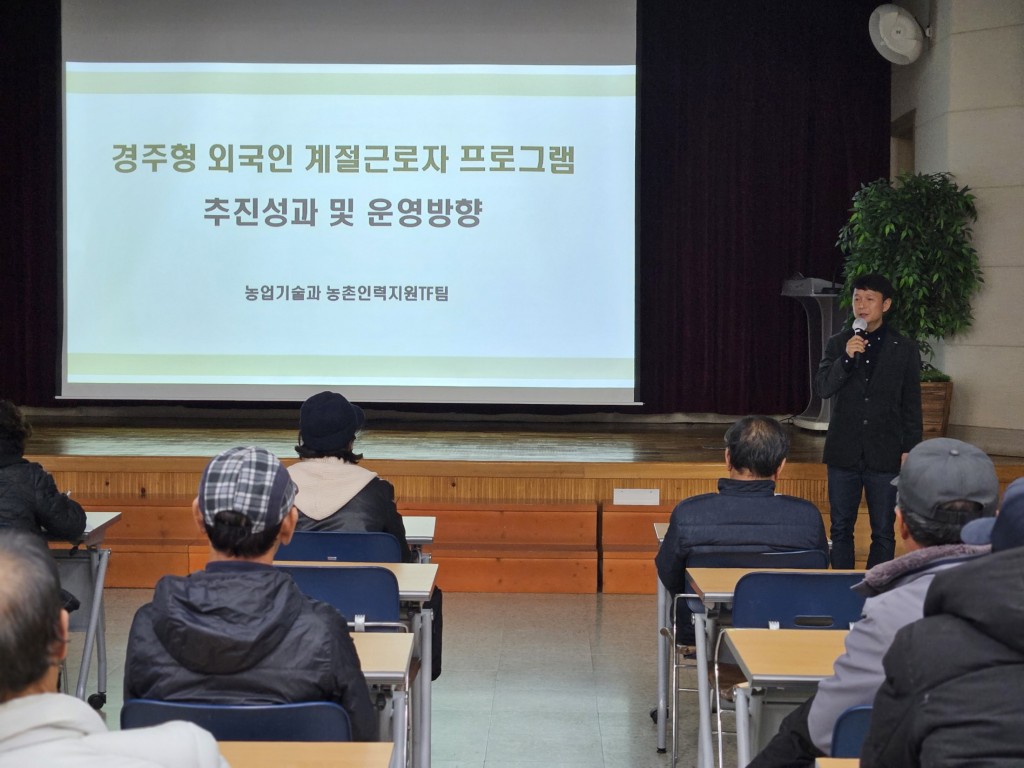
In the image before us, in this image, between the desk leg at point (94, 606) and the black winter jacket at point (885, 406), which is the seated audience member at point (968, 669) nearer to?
the desk leg at point (94, 606)

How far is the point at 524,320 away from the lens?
664cm

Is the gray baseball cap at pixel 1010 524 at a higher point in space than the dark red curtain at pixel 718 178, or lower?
lower

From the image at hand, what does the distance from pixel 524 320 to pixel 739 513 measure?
3696 mm

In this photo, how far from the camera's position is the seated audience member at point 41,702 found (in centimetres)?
112

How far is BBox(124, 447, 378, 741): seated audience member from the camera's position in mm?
1730

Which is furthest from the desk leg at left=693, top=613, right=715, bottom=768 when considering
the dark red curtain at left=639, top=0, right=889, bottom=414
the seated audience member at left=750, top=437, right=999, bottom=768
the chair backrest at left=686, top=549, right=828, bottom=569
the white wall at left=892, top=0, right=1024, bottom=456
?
the dark red curtain at left=639, top=0, right=889, bottom=414

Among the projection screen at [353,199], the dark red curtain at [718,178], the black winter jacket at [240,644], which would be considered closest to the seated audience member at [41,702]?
the black winter jacket at [240,644]

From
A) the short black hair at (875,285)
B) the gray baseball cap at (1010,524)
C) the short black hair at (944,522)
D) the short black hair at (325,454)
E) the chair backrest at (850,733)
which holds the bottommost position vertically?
the chair backrest at (850,733)

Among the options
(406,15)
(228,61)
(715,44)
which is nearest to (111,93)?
(228,61)

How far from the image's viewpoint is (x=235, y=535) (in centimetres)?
188

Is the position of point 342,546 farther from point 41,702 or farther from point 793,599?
point 41,702

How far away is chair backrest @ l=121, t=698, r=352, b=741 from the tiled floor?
154cm

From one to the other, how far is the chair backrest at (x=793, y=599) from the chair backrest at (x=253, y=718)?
1.13 metres

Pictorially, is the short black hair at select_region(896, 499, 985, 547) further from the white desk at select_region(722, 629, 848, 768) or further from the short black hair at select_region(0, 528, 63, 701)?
the short black hair at select_region(0, 528, 63, 701)
